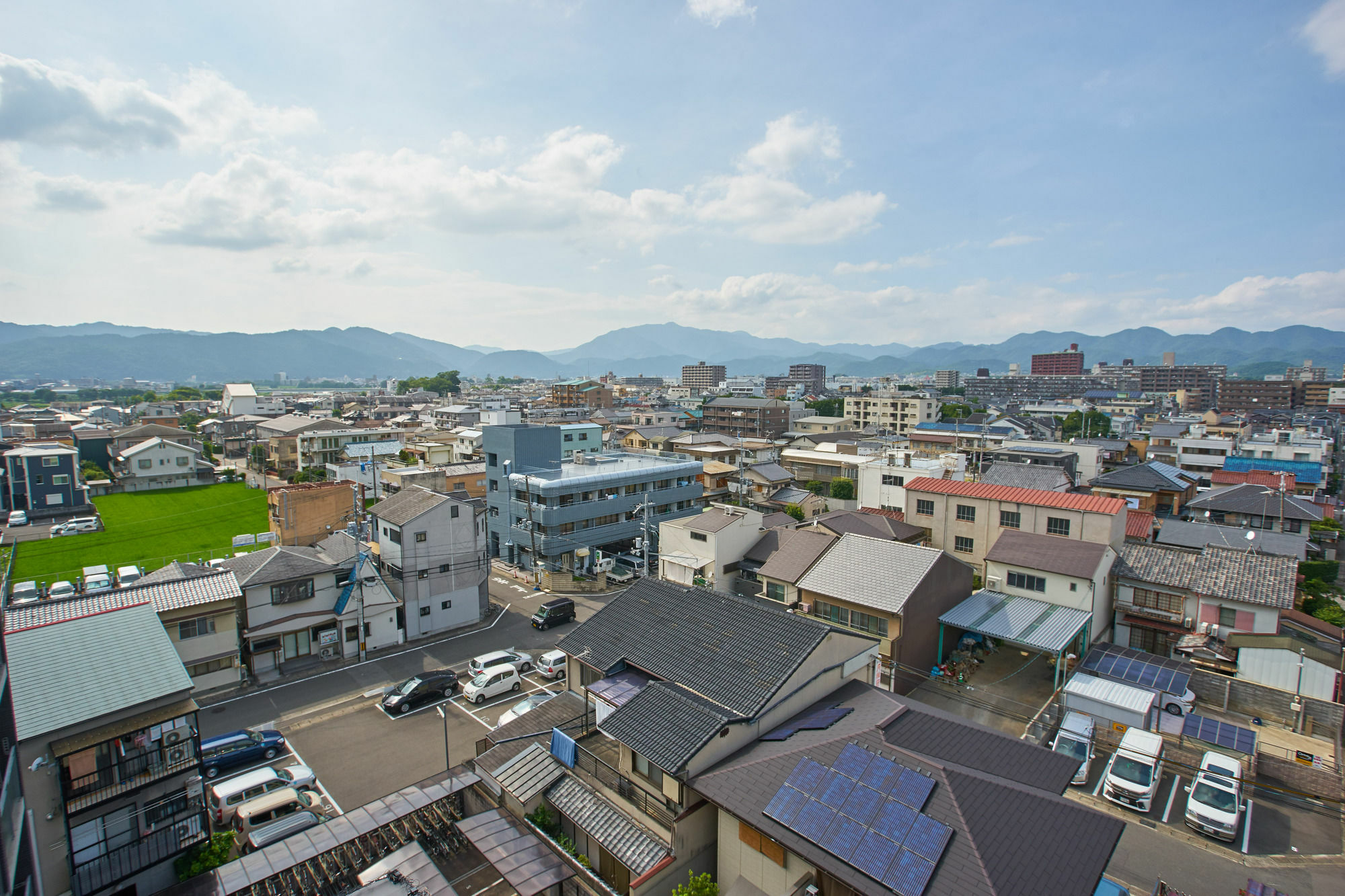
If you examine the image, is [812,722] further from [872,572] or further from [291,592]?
[291,592]

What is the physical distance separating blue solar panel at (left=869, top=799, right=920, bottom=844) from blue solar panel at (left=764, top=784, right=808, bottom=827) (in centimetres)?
115

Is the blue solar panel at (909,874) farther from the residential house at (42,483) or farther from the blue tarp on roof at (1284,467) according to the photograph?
the residential house at (42,483)

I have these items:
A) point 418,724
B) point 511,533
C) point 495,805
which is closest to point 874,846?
point 495,805

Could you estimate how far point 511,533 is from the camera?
111ft

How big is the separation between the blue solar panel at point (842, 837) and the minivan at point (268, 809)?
39.2 feet

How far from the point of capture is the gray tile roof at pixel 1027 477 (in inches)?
1400

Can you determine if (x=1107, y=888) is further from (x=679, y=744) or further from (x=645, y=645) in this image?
(x=645, y=645)

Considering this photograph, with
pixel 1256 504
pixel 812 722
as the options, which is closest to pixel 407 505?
pixel 812 722

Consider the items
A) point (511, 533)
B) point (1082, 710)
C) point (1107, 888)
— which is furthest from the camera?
point (511, 533)

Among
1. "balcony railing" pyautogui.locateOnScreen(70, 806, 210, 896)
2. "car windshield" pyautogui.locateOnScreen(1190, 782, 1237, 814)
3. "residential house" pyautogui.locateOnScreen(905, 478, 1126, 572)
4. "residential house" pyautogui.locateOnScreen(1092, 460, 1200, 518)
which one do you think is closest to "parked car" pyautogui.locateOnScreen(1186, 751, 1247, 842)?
"car windshield" pyautogui.locateOnScreen(1190, 782, 1237, 814)

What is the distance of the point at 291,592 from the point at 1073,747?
82.2ft

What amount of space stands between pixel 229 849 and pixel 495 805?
559cm

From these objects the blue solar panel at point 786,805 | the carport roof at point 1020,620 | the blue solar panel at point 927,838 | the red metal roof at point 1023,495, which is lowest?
the carport roof at point 1020,620

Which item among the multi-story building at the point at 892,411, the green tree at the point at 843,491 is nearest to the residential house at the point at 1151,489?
the green tree at the point at 843,491
